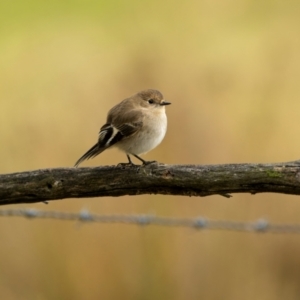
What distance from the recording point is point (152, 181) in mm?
2953

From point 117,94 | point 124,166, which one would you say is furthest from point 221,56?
point 124,166

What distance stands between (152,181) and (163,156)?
113 inches

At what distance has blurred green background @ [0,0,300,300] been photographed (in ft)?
18.5

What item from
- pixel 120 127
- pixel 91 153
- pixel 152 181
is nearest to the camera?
pixel 152 181

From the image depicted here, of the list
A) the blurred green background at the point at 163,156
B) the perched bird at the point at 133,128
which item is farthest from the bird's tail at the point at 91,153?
the blurred green background at the point at 163,156

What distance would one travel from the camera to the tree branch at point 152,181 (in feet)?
9.32

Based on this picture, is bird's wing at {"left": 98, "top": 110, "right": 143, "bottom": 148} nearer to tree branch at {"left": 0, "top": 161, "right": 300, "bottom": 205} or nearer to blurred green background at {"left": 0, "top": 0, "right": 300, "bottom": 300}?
tree branch at {"left": 0, "top": 161, "right": 300, "bottom": 205}

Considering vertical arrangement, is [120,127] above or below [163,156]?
above

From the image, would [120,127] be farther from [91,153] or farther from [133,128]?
[91,153]

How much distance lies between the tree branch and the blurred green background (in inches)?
99.6

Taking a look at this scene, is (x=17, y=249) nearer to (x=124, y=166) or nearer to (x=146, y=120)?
(x=146, y=120)

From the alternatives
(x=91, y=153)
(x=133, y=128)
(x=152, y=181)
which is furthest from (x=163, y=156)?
(x=152, y=181)

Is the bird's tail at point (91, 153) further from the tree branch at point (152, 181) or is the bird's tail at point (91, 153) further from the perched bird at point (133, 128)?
the tree branch at point (152, 181)

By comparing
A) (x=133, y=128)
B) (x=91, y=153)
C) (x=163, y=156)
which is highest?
(x=133, y=128)
